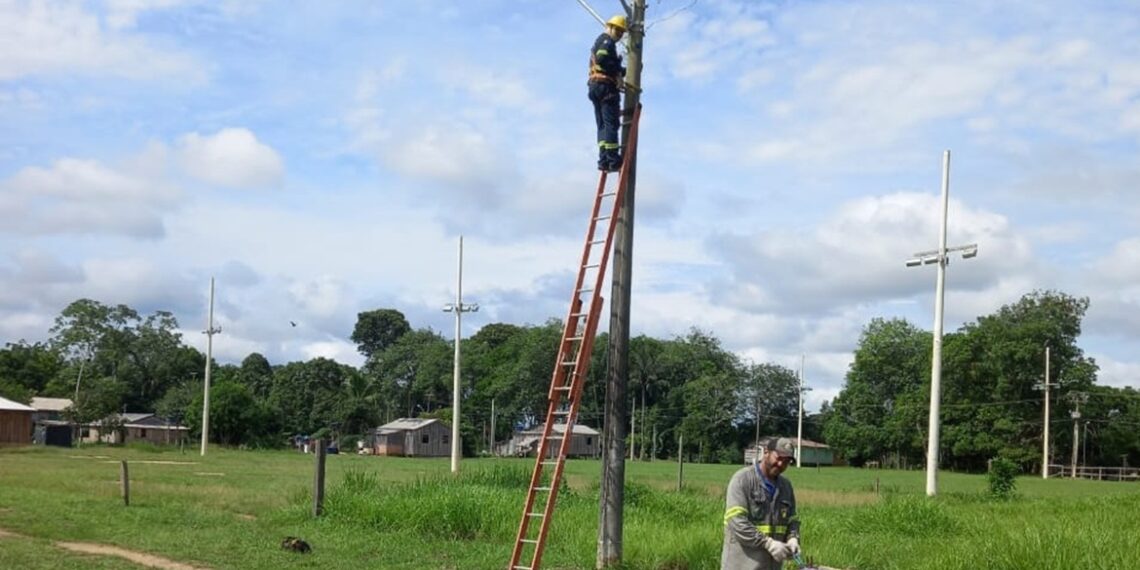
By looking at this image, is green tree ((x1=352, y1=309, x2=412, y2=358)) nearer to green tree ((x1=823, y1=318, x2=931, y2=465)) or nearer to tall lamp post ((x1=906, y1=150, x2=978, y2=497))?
green tree ((x1=823, y1=318, x2=931, y2=465))

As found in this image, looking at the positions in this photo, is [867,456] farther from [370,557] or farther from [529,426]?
[370,557]

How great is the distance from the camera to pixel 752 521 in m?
7.48

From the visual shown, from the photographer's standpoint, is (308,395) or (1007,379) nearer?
(1007,379)

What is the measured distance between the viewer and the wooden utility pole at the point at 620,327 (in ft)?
37.2

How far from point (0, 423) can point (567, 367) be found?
213ft

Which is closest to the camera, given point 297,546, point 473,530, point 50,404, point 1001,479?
point 297,546

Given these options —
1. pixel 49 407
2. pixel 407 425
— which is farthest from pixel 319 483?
pixel 49 407

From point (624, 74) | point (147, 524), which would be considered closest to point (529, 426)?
point (147, 524)

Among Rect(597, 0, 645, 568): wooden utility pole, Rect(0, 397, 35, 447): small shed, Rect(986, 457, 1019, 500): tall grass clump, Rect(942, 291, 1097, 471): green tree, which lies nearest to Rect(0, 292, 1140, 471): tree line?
Rect(942, 291, 1097, 471): green tree

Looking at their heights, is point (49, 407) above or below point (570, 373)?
below

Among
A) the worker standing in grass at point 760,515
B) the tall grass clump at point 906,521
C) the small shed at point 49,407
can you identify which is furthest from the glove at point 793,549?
the small shed at point 49,407

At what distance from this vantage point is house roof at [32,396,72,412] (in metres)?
91.9

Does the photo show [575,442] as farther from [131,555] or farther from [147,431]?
[131,555]

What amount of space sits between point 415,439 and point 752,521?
94052 mm
